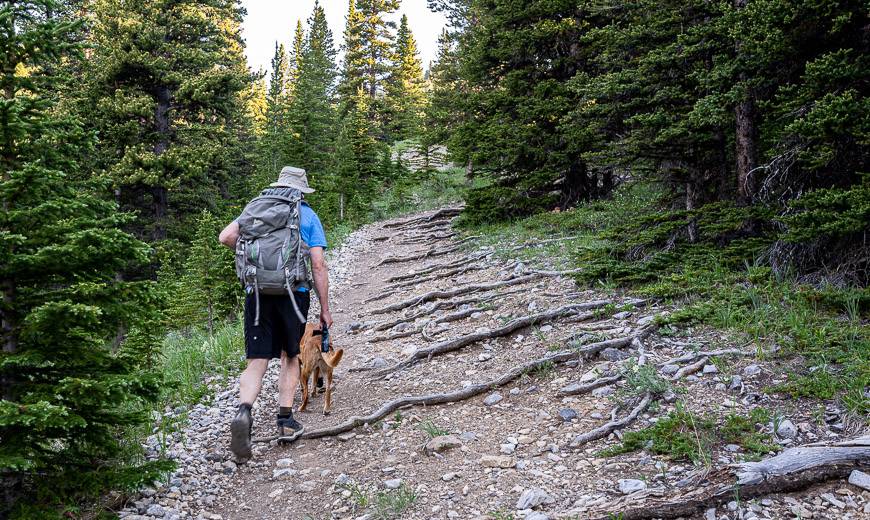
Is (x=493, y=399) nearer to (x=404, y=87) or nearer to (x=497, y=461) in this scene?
(x=497, y=461)

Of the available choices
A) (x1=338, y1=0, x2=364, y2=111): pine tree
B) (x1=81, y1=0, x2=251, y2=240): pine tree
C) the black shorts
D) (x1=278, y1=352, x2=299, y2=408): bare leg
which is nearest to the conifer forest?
(x1=278, y1=352, x2=299, y2=408): bare leg

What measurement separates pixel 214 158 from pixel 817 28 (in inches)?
727

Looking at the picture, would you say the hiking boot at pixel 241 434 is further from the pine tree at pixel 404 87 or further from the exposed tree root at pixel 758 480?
the pine tree at pixel 404 87

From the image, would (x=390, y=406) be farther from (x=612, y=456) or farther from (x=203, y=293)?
(x=203, y=293)

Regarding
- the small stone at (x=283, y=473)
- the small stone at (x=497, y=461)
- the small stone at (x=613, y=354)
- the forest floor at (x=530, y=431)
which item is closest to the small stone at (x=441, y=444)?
the forest floor at (x=530, y=431)

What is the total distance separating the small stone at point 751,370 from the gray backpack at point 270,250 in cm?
408

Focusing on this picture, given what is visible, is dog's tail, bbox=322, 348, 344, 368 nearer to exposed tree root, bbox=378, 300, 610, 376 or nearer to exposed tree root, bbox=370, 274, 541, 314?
exposed tree root, bbox=378, 300, 610, 376

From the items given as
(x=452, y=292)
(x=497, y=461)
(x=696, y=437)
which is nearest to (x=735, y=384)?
(x=696, y=437)

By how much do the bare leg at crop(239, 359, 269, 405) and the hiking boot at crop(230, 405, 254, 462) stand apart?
90 millimetres

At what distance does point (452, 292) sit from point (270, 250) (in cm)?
518

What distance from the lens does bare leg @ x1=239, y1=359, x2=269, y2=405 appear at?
5035 mm

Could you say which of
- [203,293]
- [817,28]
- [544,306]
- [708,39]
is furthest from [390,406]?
[203,293]

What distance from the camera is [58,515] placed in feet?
10.9

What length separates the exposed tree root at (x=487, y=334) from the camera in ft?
23.3
